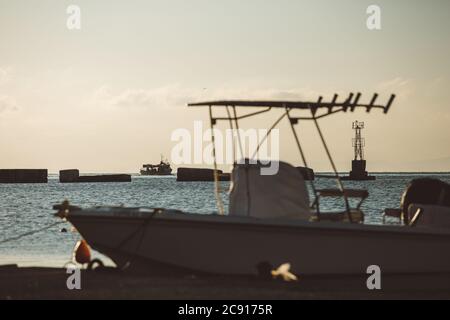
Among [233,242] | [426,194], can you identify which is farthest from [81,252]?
[426,194]

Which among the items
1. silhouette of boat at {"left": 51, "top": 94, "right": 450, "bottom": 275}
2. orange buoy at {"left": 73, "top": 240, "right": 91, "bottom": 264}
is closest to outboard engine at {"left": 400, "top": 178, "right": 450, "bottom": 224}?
silhouette of boat at {"left": 51, "top": 94, "right": 450, "bottom": 275}

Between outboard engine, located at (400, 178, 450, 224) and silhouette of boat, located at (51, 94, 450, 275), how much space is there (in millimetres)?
956

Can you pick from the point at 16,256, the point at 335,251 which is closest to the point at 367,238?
the point at 335,251

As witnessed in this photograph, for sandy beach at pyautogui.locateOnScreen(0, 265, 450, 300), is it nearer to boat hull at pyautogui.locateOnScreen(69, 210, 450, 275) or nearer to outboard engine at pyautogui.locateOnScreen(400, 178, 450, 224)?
boat hull at pyautogui.locateOnScreen(69, 210, 450, 275)

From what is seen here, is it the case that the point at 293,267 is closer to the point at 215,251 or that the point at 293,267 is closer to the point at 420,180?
the point at 215,251

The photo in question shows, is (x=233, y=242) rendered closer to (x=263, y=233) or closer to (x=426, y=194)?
(x=263, y=233)

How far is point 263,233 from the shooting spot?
15414mm

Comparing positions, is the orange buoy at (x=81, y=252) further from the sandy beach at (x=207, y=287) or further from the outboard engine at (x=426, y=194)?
the outboard engine at (x=426, y=194)

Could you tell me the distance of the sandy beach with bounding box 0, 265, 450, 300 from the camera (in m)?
13.5

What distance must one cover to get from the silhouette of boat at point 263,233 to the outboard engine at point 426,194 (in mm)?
956

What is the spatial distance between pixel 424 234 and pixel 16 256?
15.8 m

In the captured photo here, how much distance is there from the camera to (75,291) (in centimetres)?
1385

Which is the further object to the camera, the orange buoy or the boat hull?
the orange buoy

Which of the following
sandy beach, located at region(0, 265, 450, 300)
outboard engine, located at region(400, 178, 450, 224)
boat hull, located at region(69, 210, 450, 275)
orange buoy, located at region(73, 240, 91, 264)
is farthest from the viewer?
orange buoy, located at region(73, 240, 91, 264)
